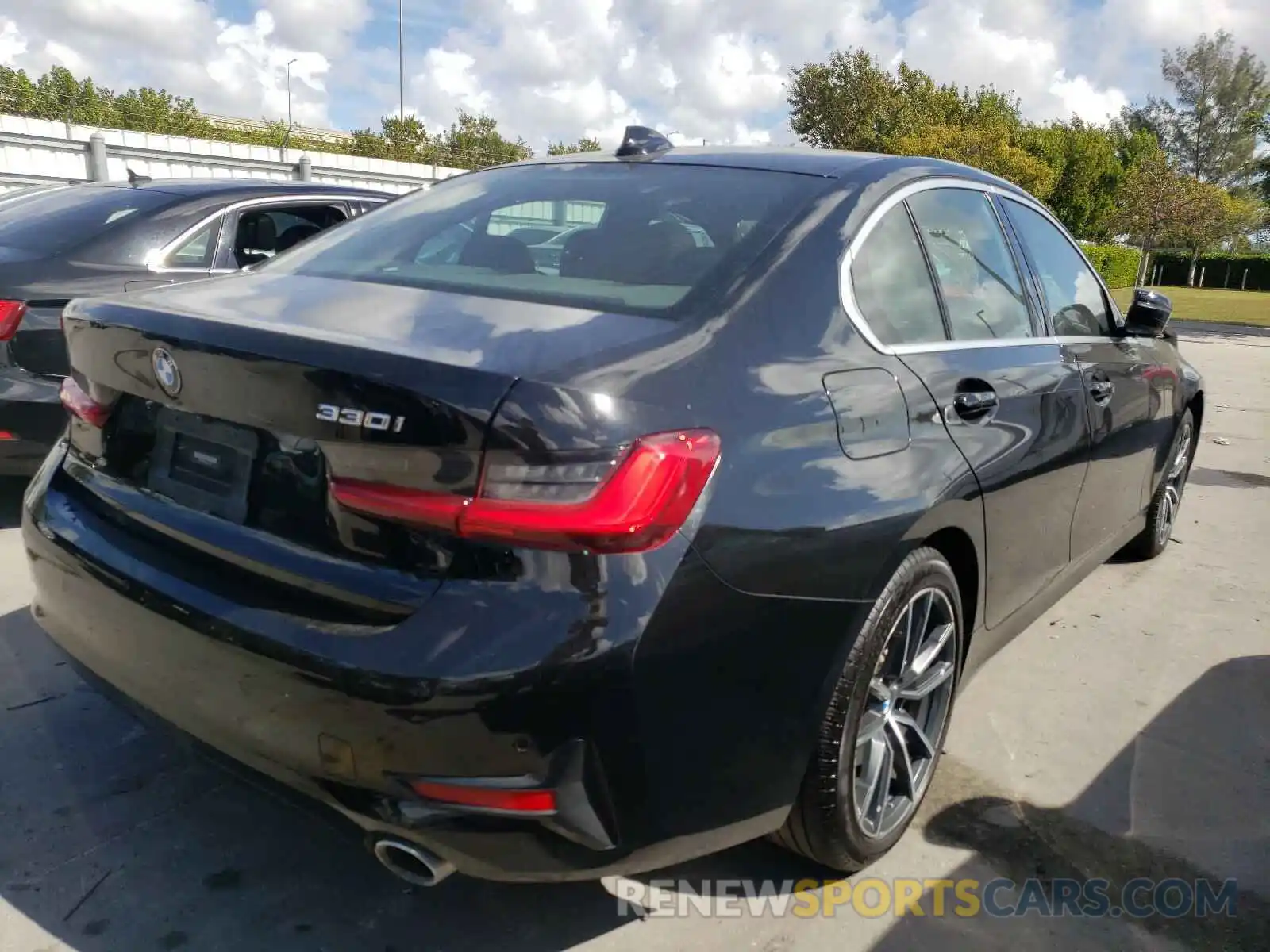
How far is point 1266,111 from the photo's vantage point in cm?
6819

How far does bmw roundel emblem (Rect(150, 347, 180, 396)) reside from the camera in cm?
203

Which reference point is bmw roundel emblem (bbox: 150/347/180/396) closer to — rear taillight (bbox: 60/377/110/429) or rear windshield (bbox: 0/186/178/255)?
rear taillight (bbox: 60/377/110/429)

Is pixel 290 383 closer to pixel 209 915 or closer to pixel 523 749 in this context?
pixel 523 749

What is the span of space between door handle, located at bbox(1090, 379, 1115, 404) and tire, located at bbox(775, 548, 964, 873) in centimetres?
120

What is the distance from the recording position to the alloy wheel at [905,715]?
2.39m

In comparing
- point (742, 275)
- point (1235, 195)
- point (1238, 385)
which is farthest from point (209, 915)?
point (1235, 195)

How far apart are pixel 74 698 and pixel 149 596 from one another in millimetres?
1346

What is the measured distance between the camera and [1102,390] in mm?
3516

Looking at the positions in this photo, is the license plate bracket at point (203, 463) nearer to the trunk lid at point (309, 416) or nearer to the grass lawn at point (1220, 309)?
the trunk lid at point (309, 416)

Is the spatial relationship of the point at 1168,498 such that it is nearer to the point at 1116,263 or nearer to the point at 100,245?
the point at 100,245

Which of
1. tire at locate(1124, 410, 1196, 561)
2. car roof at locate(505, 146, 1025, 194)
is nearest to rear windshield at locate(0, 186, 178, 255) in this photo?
car roof at locate(505, 146, 1025, 194)

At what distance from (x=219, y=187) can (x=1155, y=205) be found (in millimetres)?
34132

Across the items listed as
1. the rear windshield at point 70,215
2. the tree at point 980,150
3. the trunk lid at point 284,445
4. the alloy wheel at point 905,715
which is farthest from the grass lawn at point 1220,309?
the trunk lid at point 284,445

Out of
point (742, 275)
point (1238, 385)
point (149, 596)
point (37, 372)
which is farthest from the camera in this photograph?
point (1238, 385)
